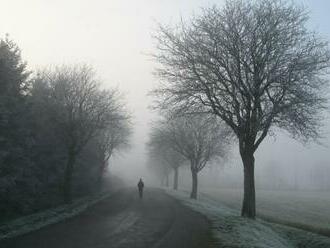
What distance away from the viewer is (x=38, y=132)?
133 feet

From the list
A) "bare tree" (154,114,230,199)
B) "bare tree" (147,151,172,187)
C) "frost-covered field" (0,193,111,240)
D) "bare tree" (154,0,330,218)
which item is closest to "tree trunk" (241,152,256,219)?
"bare tree" (154,0,330,218)

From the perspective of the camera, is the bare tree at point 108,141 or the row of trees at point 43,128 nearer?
the row of trees at point 43,128

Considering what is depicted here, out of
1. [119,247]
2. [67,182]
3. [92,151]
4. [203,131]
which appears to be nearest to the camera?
[119,247]

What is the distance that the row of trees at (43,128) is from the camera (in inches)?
1196

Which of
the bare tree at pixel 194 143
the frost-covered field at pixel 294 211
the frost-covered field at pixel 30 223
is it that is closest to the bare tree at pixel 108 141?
the bare tree at pixel 194 143

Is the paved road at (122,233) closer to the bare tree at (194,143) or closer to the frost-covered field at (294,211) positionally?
the frost-covered field at (294,211)

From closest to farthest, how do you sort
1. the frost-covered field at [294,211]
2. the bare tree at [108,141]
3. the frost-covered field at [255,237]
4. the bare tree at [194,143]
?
the frost-covered field at [255,237], the frost-covered field at [294,211], the bare tree at [194,143], the bare tree at [108,141]

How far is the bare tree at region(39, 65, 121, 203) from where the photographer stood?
132 ft

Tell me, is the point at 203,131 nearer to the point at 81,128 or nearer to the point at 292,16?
the point at 81,128

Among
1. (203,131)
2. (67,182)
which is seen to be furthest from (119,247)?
(203,131)

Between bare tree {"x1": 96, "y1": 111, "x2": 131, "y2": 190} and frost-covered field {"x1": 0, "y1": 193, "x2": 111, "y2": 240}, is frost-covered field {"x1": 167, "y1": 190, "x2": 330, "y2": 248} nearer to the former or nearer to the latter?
frost-covered field {"x1": 0, "y1": 193, "x2": 111, "y2": 240}

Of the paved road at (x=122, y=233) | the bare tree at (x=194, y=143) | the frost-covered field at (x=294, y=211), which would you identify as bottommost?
the paved road at (x=122, y=233)

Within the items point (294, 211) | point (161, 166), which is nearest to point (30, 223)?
point (294, 211)

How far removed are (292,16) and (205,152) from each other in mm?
32227
